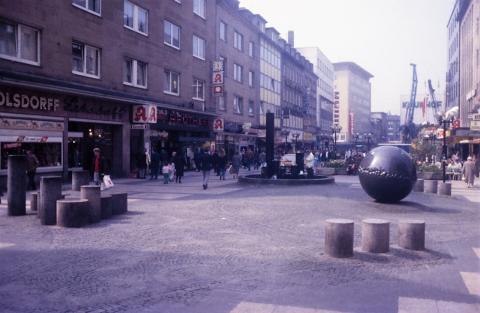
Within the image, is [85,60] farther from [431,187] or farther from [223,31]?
[223,31]

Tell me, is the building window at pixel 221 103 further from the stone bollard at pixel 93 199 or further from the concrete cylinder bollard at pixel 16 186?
the stone bollard at pixel 93 199

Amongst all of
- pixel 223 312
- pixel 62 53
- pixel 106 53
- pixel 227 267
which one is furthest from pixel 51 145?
pixel 223 312

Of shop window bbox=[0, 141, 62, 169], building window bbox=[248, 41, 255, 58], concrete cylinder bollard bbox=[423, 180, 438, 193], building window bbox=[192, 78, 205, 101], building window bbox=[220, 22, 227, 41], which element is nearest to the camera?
shop window bbox=[0, 141, 62, 169]

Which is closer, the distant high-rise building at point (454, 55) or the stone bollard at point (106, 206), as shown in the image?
the stone bollard at point (106, 206)

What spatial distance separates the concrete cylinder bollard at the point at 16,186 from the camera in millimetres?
12523

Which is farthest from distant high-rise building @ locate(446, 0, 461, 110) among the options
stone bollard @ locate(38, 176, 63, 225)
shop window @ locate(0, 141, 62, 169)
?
stone bollard @ locate(38, 176, 63, 225)

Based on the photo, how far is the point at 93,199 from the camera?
11641 millimetres

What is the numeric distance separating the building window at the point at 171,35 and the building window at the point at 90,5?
270 inches

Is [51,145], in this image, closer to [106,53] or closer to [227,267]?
[106,53]

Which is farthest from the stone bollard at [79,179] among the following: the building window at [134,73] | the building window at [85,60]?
the building window at [134,73]

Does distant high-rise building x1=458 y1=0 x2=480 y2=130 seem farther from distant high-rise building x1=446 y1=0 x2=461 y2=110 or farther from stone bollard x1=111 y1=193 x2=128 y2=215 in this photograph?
stone bollard x1=111 y1=193 x2=128 y2=215

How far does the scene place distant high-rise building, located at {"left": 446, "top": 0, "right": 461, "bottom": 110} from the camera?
61.0 meters

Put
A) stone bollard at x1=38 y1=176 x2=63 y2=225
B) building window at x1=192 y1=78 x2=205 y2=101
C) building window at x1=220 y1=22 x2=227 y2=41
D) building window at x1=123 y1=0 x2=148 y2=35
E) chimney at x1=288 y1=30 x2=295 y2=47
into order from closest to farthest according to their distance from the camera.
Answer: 1. stone bollard at x1=38 y1=176 x2=63 y2=225
2. building window at x1=123 y1=0 x2=148 y2=35
3. building window at x1=192 y1=78 x2=205 y2=101
4. building window at x1=220 y1=22 x2=227 y2=41
5. chimney at x1=288 y1=30 x2=295 y2=47

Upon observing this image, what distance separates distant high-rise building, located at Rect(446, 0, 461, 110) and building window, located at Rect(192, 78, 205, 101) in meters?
36.1
